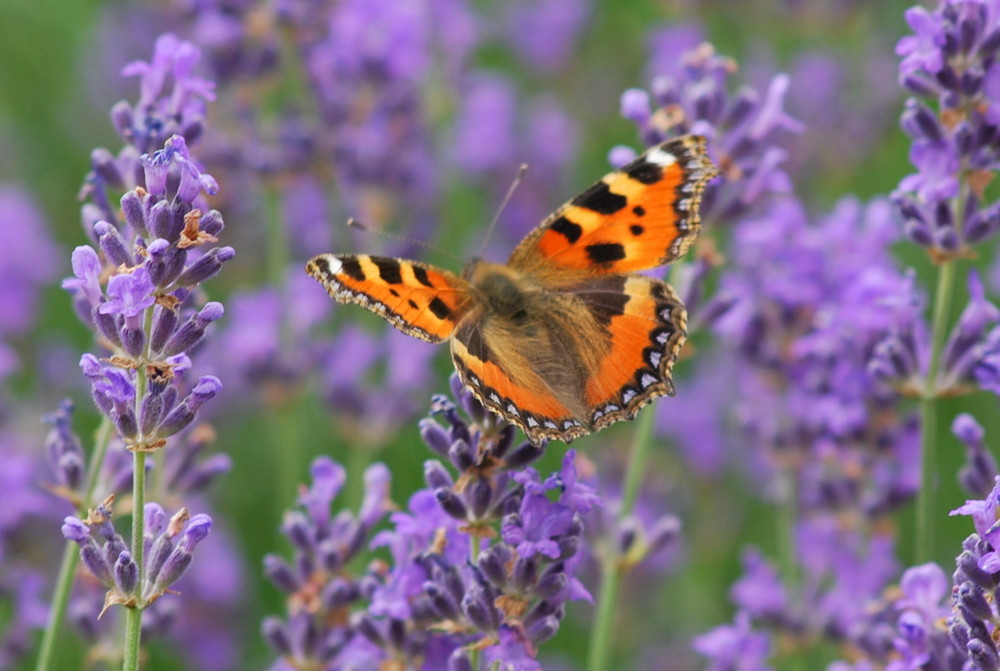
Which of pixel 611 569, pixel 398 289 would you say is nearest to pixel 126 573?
pixel 398 289

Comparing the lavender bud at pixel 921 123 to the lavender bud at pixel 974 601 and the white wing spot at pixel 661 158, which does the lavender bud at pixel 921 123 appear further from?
the lavender bud at pixel 974 601

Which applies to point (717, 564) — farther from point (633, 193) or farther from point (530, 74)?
point (530, 74)

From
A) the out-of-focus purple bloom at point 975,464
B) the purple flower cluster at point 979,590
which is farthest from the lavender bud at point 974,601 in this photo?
the out-of-focus purple bloom at point 975,464

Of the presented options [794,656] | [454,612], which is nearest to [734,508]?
[794,656]

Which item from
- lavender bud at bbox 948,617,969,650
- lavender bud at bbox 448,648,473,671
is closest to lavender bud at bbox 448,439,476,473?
lavender bud at bbox 448,648,473,671

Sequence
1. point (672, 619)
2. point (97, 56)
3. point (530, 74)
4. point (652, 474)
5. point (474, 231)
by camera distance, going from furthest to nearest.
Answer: point (530, 74)
point (97, 56)
point (474, 231)
point (652, 474)
point (672, 619)
